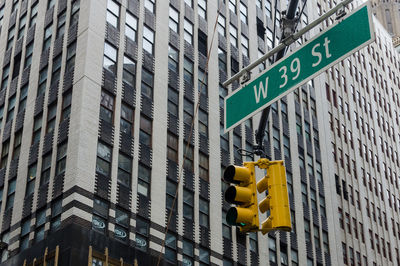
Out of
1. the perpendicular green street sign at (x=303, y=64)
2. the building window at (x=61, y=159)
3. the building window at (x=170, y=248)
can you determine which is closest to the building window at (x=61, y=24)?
the building window at (x=61, y=159)

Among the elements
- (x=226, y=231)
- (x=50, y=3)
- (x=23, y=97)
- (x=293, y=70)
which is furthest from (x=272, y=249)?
(x=293, y=70)

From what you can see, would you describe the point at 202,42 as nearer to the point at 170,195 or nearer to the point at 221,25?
the point at 221,25

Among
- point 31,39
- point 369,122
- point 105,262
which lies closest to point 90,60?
point 31,39

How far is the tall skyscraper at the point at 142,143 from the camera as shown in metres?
31.1

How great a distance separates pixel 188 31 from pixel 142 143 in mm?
10840

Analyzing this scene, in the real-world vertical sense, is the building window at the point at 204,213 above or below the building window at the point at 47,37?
below

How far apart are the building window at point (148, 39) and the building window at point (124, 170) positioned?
781 cm

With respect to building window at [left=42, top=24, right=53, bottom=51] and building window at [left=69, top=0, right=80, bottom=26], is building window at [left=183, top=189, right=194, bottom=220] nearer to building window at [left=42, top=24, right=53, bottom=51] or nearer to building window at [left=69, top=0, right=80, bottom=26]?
building window at [left=69, top=0, right=80, bottom=26]

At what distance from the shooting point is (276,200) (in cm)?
902

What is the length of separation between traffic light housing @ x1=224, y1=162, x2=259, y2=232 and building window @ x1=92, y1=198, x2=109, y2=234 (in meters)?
21.4

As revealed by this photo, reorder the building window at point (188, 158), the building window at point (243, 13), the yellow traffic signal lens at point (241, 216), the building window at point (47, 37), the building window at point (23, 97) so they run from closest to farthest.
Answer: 1. the yellow traffic signal lens at point (241, 216)
2. the building window at point (188, 158)
3. the building window at point (23, 97)
4. the building window at point (47, 37)
5. the building window at point (243, 13)

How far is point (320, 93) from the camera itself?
55.3 meters

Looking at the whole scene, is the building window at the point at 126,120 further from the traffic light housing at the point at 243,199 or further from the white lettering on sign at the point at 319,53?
the white lettering on sign at the point at 319,53

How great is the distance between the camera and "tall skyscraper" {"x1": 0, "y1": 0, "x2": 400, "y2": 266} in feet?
102
